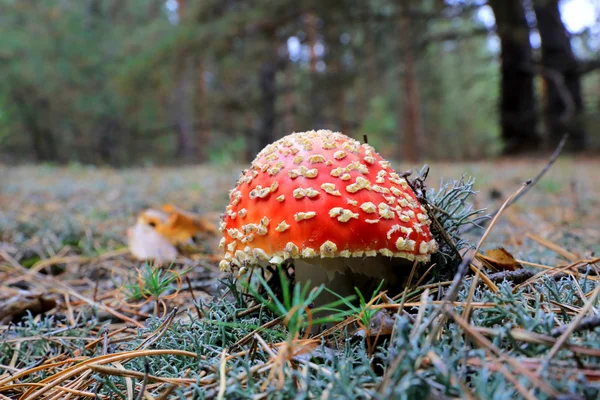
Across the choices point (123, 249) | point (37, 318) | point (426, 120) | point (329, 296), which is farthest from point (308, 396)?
point (426, 120)

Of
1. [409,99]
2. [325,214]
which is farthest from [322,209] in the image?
[409,99]

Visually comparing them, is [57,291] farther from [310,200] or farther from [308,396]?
[308,396]

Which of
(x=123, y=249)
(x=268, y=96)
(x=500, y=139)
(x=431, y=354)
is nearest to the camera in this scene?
→ (x=431, y=354)

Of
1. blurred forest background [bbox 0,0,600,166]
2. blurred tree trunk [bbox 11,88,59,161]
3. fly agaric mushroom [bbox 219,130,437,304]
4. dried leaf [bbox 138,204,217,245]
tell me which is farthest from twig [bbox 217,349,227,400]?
blurred tree trunk [bbox 11,88,59,161]

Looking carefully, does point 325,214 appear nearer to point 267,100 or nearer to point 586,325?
point 586,325

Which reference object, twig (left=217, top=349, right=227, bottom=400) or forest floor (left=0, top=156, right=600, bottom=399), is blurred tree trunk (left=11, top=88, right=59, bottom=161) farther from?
twig (left=217, top=349, right=227, bottom=400)

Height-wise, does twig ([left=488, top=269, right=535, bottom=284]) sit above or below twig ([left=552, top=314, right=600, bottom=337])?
below
